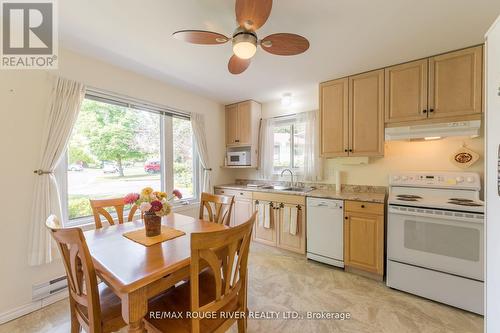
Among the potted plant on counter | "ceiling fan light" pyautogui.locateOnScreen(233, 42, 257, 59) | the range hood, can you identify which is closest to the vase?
the potted plant on counter

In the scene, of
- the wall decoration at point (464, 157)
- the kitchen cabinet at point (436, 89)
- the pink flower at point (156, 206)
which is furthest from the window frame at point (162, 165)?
the wall decoration at point (464, 157)

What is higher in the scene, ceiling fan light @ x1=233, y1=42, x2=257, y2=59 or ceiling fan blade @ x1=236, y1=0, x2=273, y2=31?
ceiling fan blade @ x1=236, y1=0, x2=273, y2=31

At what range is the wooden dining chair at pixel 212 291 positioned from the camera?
0.97 metres

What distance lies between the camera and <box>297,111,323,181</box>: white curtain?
3.08 meters

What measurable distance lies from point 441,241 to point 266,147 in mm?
2498

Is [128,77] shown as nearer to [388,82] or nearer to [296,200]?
[296,200]

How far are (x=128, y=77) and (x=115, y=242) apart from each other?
6.70 ft

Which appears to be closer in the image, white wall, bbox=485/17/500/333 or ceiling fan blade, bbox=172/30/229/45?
white wall, bbox=485/17/500/333

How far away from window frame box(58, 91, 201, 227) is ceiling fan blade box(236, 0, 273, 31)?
1.92 metres

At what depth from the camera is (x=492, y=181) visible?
0.95 metres

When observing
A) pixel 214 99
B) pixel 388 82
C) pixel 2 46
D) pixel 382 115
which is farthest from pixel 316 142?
pixel 2 46

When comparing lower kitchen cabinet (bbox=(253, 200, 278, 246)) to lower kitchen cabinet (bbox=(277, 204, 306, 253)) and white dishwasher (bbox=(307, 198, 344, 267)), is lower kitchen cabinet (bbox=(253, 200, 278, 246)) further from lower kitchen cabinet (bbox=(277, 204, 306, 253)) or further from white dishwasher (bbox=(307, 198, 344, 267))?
white dishwasher (bbox=(307, 198, 344, 267))

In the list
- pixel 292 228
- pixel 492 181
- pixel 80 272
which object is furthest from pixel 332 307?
pixel 80 272

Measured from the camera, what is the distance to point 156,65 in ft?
7.55
